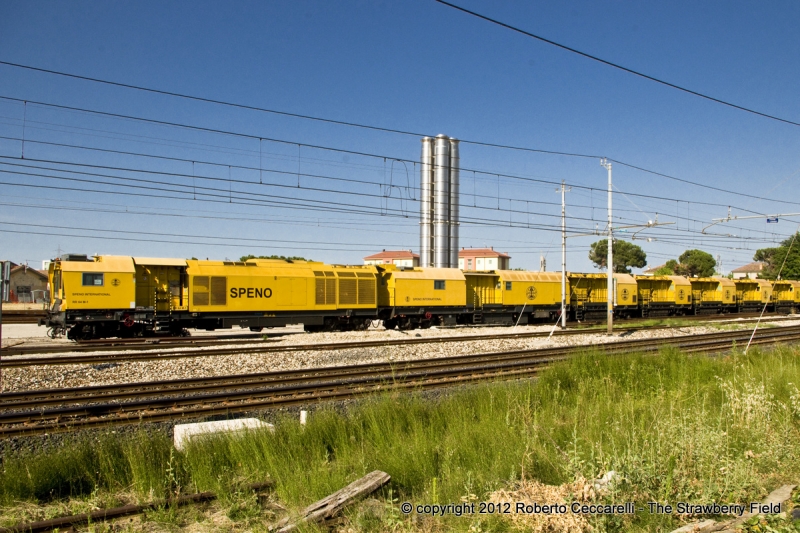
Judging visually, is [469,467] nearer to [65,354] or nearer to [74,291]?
[65,354]

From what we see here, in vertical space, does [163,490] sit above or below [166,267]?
below

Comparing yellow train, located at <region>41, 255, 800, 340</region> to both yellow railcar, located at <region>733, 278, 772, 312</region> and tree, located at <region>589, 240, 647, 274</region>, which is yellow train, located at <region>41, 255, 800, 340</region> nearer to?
yellow railcar, located at <region>733, 278, 772, 312</region>

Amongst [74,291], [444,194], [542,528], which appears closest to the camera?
[542,528]

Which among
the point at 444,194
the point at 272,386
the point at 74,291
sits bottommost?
the point at 272,386

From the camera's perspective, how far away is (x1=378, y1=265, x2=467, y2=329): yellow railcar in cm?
2847

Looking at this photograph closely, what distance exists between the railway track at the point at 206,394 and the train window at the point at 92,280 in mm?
10902

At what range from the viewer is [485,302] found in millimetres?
32469

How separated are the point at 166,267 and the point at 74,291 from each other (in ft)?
11.5

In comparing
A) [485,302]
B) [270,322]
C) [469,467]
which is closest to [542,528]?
[469,467]

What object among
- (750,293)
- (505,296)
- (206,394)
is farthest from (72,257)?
(750,293)

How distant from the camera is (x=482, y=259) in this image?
373 feet

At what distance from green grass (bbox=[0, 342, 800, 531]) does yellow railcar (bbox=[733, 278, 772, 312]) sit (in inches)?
1913

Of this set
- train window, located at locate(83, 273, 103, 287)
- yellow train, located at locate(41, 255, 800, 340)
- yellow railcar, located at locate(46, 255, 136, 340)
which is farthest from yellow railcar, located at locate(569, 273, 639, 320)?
train window, located at locate(83, 273, 103, 287)

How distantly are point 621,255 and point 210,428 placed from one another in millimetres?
96075
